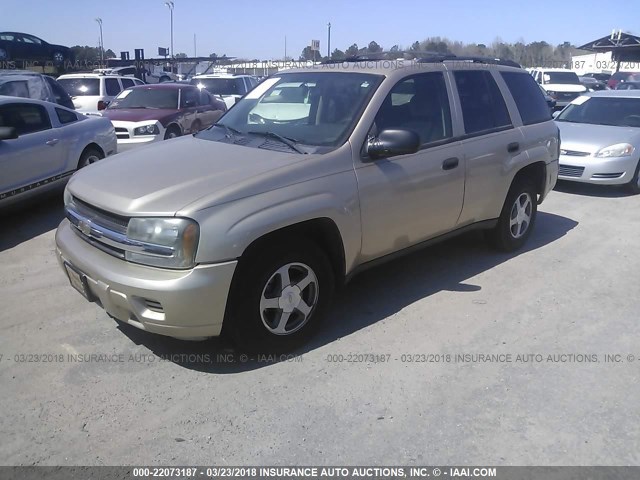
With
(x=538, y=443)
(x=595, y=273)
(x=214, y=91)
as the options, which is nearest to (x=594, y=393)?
(x=538, y=443)

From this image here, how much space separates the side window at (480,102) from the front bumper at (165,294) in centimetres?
265

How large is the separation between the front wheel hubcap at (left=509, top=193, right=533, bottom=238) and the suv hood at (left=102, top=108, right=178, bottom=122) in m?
7.35

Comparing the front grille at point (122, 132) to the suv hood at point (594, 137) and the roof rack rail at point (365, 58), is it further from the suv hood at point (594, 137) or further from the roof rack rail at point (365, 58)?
the suv hood at point (594, 137)

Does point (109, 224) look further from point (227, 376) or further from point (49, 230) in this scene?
point (49, 230)

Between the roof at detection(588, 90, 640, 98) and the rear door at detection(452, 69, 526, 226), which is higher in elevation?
the roof at detection(588, 90, 640, 98)

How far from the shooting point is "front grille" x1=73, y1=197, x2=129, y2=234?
3219 millimetres

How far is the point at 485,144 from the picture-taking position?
475 cm

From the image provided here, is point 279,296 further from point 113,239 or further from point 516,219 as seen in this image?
point 516,219

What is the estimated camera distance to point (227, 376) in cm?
341

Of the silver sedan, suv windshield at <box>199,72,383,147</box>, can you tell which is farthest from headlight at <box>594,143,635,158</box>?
suv windshield at <box>199,72,383,147</box>

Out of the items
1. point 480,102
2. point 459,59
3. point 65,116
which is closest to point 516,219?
point 480,102

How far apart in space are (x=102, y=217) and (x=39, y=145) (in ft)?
13.4

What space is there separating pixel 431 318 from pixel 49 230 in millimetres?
4521

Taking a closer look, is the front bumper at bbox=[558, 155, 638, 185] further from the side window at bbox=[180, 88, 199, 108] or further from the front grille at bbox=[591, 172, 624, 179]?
the side window at bbox=[180, 88, 199, 108]
